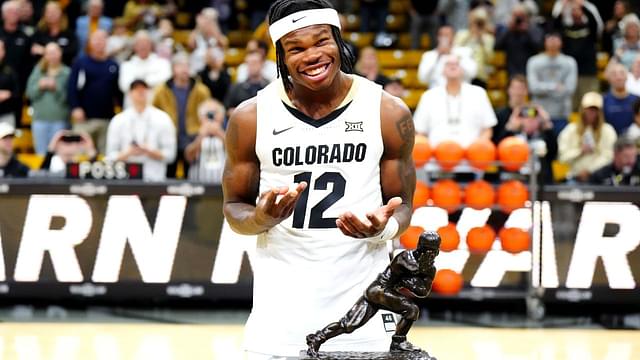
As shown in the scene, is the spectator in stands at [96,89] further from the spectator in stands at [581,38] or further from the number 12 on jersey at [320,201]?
the number 12 on jersey at [320,201]

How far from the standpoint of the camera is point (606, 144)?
1284cm

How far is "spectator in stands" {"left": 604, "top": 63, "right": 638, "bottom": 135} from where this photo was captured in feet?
44.7

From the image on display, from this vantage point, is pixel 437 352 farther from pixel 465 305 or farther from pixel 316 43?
pixel 316 43

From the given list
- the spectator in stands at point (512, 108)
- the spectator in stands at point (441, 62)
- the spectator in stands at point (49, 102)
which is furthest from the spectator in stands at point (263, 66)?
the spectator in stands at point (512, 108)

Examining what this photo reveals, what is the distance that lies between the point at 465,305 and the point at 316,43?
7508mm

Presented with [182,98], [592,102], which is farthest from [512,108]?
[182,98]

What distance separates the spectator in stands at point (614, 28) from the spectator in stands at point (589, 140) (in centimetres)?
371

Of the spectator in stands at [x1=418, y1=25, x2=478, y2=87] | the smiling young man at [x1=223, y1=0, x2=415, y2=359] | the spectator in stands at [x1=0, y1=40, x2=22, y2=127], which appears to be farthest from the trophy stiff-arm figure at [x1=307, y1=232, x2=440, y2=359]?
the spectator in stands at [x1=0, y1=40, x2=22, y2=127]

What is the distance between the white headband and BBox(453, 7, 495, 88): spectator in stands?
35.6 ft

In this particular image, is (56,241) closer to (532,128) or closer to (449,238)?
(449,238)

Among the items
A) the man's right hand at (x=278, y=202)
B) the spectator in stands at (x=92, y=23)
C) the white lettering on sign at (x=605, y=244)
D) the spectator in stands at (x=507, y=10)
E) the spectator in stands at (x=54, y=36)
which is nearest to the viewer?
the man's right hand at (x=278, y=202)

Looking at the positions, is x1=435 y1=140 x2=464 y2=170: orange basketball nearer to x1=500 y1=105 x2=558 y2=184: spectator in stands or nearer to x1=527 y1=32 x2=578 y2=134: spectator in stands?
x1=500 y1=105 x2=558 y2=184: spectator in stands

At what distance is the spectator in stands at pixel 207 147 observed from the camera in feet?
41.0

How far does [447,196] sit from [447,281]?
76cm
